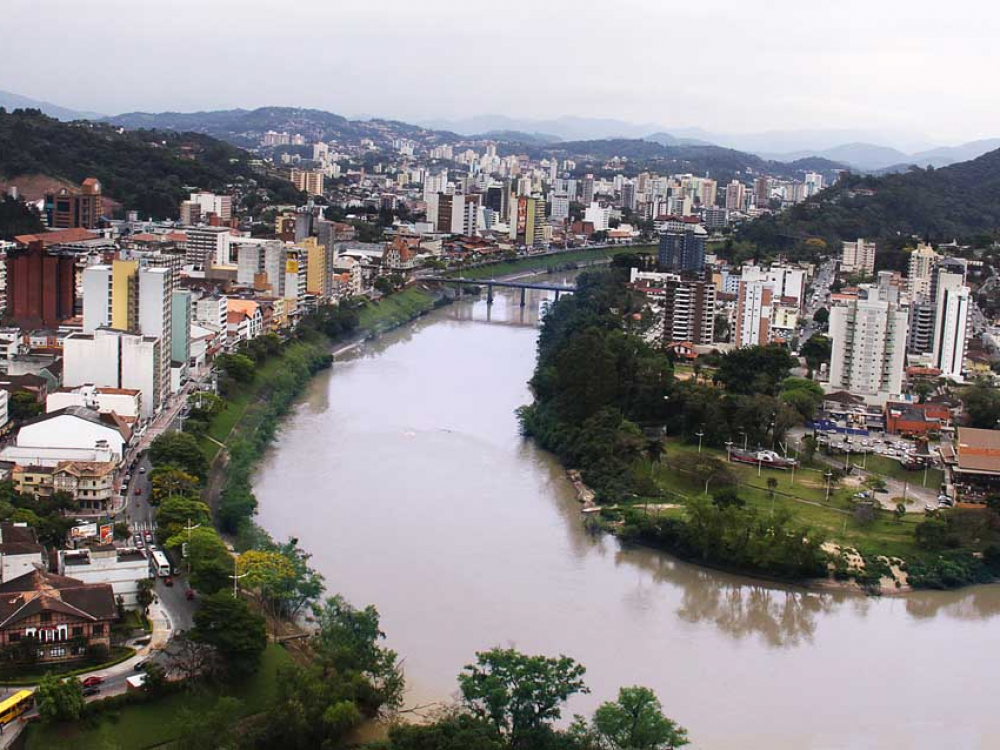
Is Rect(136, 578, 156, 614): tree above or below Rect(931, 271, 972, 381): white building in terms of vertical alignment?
below

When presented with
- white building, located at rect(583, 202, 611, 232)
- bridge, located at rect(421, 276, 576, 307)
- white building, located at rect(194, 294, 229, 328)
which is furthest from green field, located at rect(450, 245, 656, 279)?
white building, located at rect(194, 294, 229, 328)

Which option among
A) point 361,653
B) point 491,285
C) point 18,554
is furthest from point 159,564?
point 491,285

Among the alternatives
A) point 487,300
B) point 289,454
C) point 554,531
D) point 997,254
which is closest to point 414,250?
point 487,300

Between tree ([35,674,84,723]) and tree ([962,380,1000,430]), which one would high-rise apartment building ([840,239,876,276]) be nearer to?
tree ([962,380,1000,430])

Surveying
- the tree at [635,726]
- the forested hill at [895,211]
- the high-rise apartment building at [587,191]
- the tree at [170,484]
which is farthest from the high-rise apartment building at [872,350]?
the high-rise apartment building at [587,191]

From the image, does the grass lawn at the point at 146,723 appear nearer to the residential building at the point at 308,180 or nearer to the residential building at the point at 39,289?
the residential building at the point at 39,289

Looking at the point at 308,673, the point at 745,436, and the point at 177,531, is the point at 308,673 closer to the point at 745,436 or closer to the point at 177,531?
the point at 177,531

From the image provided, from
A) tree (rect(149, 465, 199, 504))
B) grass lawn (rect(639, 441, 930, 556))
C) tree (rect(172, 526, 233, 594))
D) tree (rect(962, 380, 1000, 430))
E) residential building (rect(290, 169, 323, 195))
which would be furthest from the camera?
residential building (rect(290, 169, 323, 195))
